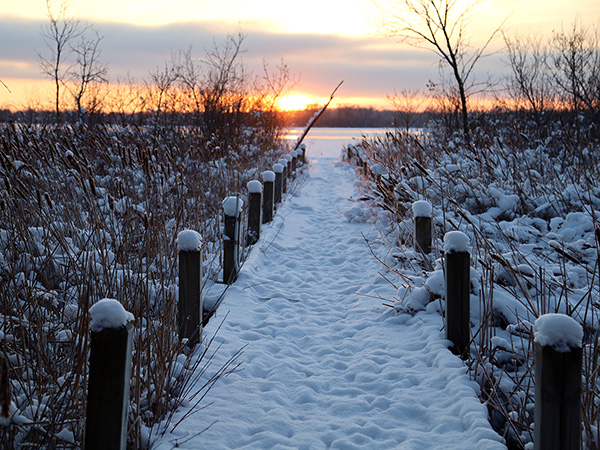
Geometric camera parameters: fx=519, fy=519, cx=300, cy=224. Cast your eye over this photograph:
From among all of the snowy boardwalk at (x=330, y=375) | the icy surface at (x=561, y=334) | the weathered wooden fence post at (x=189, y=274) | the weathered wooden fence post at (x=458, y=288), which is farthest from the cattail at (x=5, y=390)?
the weathered wooden fence post at (x=458, y=288)

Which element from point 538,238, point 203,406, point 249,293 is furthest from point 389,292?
point 203,406

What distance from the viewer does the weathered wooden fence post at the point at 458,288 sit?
348 cm

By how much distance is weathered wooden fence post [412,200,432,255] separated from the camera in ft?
16.6

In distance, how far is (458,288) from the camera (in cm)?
354

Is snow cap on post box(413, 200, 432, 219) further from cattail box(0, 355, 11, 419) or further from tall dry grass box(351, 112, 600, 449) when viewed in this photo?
cattail box(0, 355, 11, 419)

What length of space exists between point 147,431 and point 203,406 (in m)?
0.55

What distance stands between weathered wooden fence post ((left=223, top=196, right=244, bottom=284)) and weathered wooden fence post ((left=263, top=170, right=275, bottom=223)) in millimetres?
2815

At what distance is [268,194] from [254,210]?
135cm

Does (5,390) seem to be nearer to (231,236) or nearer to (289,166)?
(231,236)

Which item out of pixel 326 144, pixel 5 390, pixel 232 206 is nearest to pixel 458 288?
pixel 232 206

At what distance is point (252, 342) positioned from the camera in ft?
13.3

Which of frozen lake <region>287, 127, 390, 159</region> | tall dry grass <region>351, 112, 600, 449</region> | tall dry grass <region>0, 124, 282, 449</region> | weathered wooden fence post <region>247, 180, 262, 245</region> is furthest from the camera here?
frozen lake <region>287, 127, 390, 159</region>

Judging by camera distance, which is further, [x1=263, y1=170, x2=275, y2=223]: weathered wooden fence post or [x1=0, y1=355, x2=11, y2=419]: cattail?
[x1=263, y1=170, x2=275, y2=223]: weathered wooden fence post

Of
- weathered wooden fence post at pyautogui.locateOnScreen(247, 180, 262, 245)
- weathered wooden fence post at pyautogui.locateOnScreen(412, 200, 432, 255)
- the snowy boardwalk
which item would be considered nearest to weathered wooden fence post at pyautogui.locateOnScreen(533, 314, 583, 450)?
the snowy boardwalk
